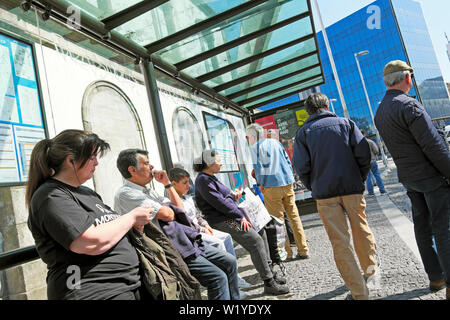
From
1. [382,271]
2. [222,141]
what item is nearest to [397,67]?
[382,271]

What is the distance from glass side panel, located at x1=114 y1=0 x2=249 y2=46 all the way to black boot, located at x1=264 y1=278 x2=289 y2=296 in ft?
11.1

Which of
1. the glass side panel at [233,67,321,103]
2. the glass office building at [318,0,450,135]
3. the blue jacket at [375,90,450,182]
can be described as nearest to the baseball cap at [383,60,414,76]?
the blue jacket at [375,90,450,182]

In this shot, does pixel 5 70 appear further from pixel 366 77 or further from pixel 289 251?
pixel 366 77

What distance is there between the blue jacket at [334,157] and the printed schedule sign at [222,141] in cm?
402

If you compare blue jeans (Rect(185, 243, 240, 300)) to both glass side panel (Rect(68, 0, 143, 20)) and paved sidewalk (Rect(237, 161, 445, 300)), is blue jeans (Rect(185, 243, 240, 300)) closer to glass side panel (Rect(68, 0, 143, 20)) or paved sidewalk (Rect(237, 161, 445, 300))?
paved sidewalk (Rect(237, 161, 445, 300))

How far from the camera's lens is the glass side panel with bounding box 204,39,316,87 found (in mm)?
6664

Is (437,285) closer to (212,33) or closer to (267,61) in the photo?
(212,33)

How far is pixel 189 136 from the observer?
5922 mm

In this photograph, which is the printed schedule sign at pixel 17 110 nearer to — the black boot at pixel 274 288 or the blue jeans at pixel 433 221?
the black boot at pixel 274 288

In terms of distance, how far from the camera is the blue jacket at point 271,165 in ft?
15.1

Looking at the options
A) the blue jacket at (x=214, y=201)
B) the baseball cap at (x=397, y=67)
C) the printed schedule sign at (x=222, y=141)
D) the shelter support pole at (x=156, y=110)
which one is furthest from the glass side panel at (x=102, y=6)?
the printed schedule sign at (x=222, y=141)

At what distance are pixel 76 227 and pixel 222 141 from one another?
609cm
